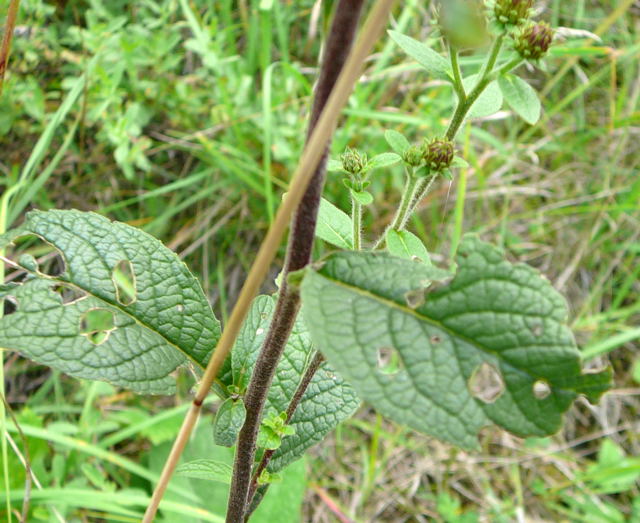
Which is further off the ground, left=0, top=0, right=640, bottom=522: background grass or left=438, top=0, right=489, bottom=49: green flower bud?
left=438, top=0, right=489, bottom=49: green flower bud

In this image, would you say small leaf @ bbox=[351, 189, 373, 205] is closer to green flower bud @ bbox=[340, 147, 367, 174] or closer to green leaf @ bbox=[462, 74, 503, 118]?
green flower bud @ bbox=[340, 147, 367, 174]

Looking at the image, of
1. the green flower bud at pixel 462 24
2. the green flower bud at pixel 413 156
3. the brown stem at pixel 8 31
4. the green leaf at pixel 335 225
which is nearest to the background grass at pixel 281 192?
the brown stem at pixel 8 31

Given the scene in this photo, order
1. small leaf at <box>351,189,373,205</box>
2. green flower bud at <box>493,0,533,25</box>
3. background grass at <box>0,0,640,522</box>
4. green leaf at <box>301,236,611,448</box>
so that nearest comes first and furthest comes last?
green leaf at <box>301,236,611,448</box> → green flower bud at <box>493,0,533,25</box> → small leaf at <box>351,189,373,205</box> → background grass at <box>0,0,640,522</box>

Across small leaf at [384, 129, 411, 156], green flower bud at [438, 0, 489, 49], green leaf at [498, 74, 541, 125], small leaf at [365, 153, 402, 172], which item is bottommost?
small leaf at [365, 153, 402, 172]

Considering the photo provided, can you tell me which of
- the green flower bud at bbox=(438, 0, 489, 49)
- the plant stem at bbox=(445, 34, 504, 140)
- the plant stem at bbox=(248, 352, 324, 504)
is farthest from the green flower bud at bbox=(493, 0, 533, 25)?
the plant stem at bbox=(248, 352, 324, 504)

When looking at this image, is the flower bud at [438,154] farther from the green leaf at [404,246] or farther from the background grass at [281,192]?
the background grass at [281,192]

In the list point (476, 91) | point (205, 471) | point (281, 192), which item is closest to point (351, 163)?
point (476, 91)

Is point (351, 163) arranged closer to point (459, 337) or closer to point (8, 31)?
point (459, 337)
